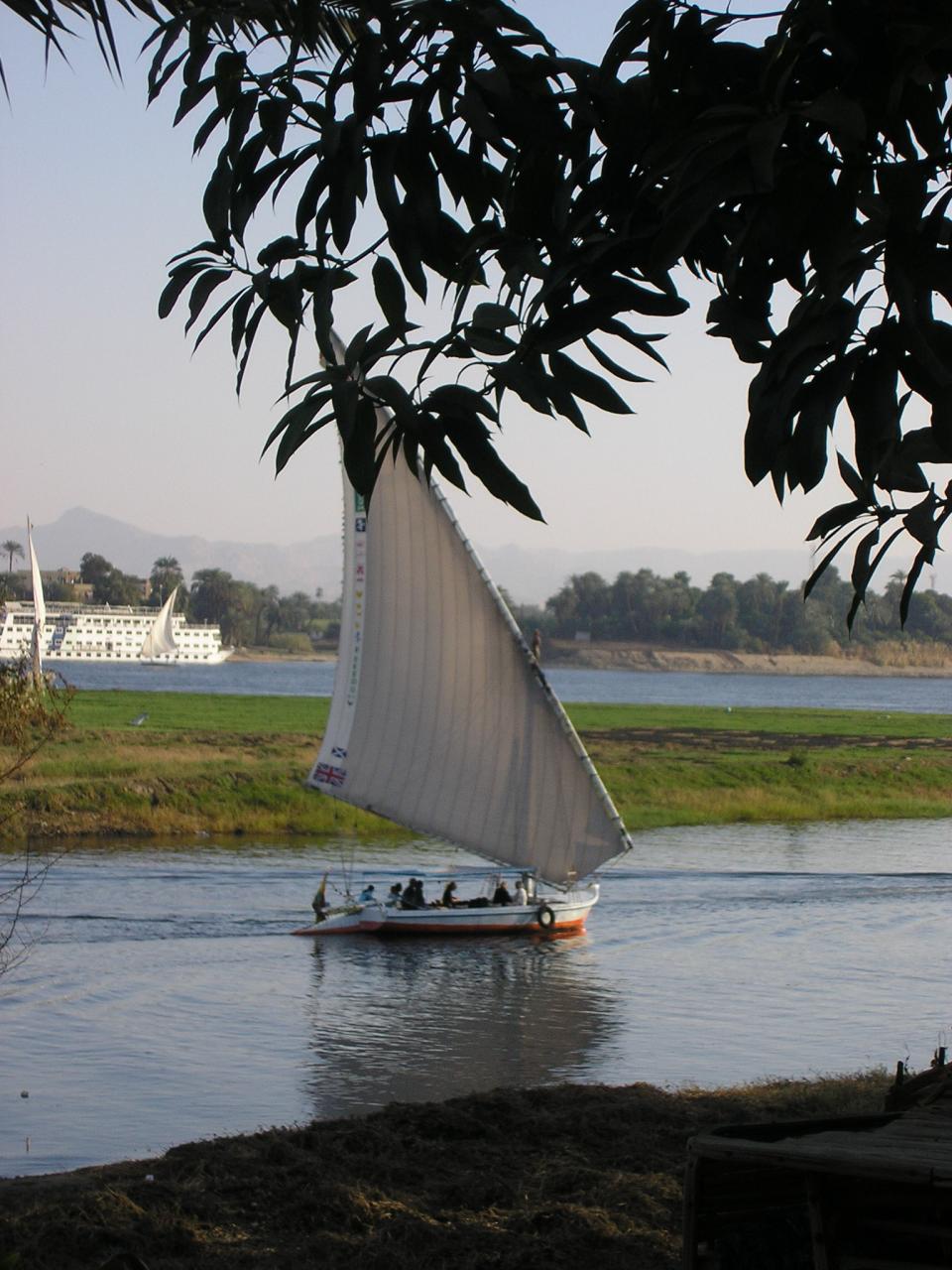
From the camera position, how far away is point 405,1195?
355 inches

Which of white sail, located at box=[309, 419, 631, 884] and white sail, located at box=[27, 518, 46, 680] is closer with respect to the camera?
white sail, located at box=[27, 518, 46, 680]

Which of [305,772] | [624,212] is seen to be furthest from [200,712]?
[624,212]

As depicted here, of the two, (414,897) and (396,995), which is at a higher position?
(414,897)

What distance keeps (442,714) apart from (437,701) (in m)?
0.27

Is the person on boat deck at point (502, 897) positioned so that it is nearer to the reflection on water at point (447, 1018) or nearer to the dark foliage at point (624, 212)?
the reflection on water at point (447, 1018)

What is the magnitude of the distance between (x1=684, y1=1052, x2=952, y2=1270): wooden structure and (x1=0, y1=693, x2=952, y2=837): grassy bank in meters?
23.6

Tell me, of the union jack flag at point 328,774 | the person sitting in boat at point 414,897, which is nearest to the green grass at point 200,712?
the union jack flag at point 328,774

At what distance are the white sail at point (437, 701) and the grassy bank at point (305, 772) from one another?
672 centimetres

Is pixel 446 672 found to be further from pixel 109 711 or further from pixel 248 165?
pixel 109 711

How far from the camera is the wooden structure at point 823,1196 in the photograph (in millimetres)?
4375

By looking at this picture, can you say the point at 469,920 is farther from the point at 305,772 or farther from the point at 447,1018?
the point at 305,772

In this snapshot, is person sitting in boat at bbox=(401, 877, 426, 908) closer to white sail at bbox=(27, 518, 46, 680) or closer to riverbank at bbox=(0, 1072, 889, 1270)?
white sail at bbox=(27, 518, 46, 680)

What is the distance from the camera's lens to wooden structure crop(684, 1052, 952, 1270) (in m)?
4.38

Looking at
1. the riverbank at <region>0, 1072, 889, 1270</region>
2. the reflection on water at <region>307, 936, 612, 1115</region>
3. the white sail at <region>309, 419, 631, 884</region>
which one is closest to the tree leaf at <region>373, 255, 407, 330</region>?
the riverbank at <region>0, 1072, 889, 1270</region>
